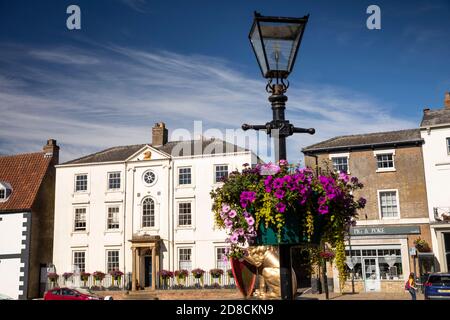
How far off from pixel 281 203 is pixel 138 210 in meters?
26.7

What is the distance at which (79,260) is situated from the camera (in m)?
29.4

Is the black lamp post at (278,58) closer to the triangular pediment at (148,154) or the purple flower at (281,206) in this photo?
the purple flower at (281,206)

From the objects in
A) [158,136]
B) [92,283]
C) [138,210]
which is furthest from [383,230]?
[92,283]

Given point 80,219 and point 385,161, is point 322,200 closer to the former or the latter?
point 385,161

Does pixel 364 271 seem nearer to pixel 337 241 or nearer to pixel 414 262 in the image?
pixel 414 262

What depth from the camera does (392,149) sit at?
26.1 m

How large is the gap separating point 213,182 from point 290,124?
80.4ft

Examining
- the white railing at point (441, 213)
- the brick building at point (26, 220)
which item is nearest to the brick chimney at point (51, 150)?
the brick building at point (26, 220)

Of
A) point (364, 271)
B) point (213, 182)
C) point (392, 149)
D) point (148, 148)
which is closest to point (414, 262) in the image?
point (364, 271)

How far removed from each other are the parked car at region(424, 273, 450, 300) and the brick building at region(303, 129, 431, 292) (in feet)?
23.3

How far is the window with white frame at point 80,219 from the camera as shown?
29875 mm

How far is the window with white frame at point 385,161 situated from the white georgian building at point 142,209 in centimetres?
716

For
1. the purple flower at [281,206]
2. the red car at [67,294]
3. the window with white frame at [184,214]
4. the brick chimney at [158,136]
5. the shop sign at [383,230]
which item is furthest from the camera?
the brick chimney at [158,136]

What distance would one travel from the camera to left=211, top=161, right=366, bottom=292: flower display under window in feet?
9.83
